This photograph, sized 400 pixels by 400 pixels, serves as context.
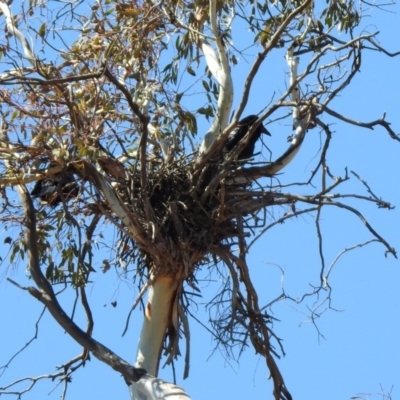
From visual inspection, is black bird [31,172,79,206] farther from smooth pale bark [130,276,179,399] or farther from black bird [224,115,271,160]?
black bird [224,115,271,160]

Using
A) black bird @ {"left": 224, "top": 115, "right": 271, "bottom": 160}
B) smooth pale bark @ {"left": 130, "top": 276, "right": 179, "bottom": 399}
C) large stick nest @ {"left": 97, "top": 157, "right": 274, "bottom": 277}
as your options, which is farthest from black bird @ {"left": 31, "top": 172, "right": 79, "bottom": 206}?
black bird @ {"left": 224, "top": 115, "right": 271, "bottom": 160}

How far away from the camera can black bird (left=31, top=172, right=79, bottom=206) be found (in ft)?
23.6

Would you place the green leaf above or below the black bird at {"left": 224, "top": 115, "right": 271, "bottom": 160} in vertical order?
above

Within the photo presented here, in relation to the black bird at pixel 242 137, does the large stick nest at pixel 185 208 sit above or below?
below

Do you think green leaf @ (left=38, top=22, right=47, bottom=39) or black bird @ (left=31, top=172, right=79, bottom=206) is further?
green leaf @ (left=38, top=22, right=47, bottom=39)

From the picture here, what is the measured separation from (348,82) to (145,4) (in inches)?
77.1

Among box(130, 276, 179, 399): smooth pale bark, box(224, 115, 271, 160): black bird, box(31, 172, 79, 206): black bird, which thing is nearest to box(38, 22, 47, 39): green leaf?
box(31, 172, 79, 206): black bird

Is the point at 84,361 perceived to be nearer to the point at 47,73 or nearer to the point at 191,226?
the point at 191,226

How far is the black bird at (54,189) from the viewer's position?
7.20m

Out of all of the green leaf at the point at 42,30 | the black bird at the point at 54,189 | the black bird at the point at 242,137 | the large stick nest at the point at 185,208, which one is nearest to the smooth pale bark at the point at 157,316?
the large stick nest at the point at 185,208

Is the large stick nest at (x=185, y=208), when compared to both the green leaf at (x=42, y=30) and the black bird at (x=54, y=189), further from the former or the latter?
the green leaf at (x=42, y=30)

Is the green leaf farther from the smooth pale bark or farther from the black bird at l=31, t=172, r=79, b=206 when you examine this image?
the smooth pale bark

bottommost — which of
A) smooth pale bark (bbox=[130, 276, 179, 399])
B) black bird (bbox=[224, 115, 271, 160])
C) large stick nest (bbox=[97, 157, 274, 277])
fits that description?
smooth pale bark (bbox=[130, 276, 179, 399])

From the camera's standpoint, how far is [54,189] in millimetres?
7359
